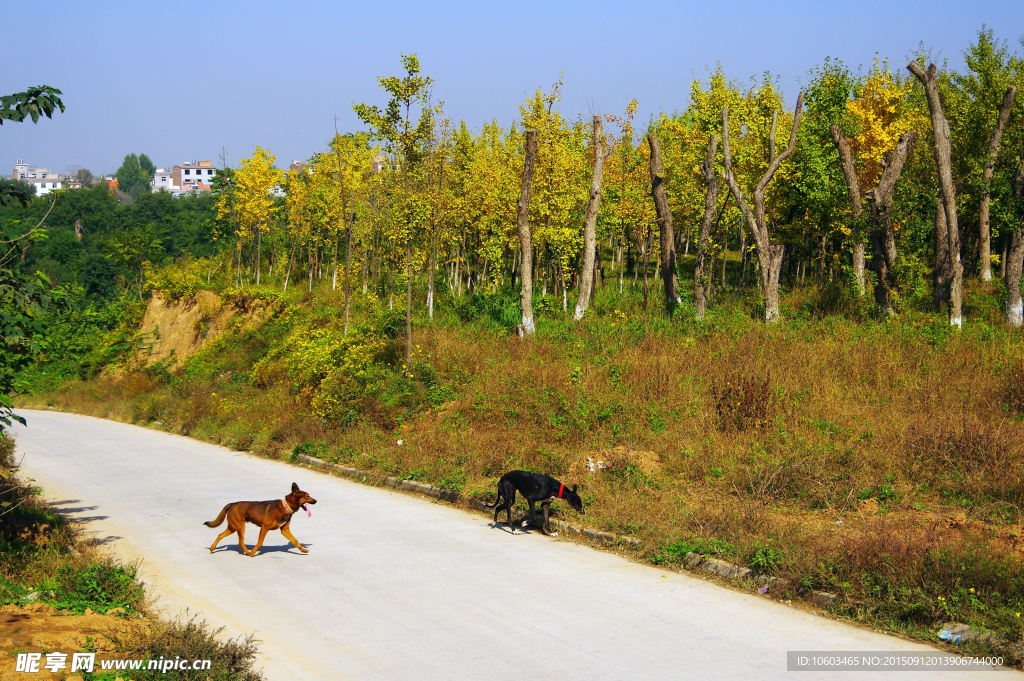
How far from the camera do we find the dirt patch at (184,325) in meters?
32.9

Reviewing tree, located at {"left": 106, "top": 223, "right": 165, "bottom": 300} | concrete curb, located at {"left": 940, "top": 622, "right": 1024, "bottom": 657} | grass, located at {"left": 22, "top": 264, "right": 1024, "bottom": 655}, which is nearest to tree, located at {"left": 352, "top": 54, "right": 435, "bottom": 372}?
grass, located at {"left": 22, "top": 264, "right": 1024, "bottom": 655}

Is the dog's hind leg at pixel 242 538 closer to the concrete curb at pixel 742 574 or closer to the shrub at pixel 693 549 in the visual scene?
the shrub at pixel 693 549

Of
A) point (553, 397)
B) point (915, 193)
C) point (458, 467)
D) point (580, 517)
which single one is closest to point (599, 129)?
point (915, 193)

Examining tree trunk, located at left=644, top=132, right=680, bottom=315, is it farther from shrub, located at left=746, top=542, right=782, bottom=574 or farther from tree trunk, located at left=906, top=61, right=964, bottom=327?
shrub, located at left=746, top=542, right=782, bottom=574

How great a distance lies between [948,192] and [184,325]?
29.6 m

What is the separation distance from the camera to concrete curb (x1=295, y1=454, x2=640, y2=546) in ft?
34.0

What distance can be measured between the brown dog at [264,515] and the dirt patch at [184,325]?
24460 mm

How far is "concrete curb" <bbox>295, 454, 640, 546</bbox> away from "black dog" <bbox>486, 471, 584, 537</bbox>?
10.6 inches

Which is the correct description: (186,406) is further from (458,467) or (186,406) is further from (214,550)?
(214,550)

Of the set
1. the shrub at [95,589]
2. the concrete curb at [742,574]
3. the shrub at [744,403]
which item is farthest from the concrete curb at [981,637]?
the shrub at [95,589]

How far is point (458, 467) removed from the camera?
13984 mm

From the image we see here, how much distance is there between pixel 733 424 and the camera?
13.7 metres

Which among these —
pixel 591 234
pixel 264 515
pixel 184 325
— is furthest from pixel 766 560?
pixel 184 325

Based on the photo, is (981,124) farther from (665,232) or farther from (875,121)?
(665,232)
